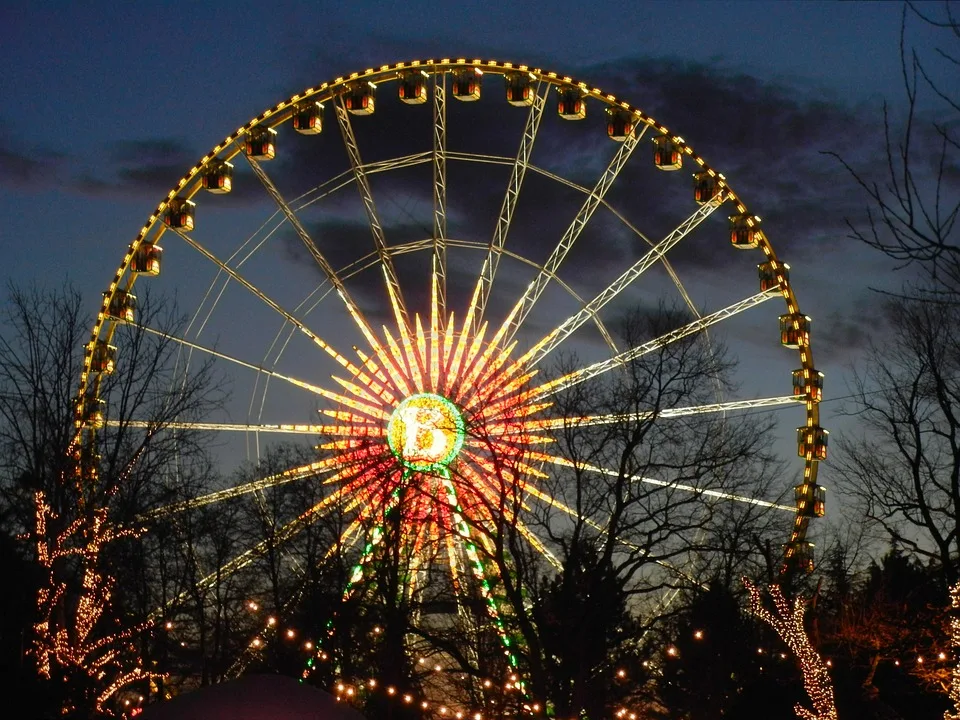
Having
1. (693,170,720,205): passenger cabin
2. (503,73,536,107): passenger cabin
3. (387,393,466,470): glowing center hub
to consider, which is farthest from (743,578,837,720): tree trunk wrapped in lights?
(503,73,536,107): passenger cabin

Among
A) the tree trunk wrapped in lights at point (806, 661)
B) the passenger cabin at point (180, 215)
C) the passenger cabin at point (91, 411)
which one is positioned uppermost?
the passenger cabin at point (180, 215)

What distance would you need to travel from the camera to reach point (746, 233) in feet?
91.8

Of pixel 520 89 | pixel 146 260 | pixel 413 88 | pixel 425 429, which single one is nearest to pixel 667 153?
pixel 520 89

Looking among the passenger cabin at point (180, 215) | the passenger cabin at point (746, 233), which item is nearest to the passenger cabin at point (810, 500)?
the passenger cabin at point (746, 233)

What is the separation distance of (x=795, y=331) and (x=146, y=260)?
12171mm

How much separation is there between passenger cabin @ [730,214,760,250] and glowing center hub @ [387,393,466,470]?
21.9 ft

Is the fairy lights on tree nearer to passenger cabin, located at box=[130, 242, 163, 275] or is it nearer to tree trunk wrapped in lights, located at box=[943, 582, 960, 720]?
passenger cabin, located at box=[130, 242, 163, 275]

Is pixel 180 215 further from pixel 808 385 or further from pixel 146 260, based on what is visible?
pixel 808 385

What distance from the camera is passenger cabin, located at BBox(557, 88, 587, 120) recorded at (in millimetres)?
27641

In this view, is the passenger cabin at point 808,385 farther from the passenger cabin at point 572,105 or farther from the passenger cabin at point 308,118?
the passenger cabin at point 308,118

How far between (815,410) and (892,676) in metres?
7.70

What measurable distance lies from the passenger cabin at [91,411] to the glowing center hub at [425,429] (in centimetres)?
506

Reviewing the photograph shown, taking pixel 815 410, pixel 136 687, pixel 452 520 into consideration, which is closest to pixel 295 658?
pixel 452 520

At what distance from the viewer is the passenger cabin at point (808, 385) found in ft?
90.8
